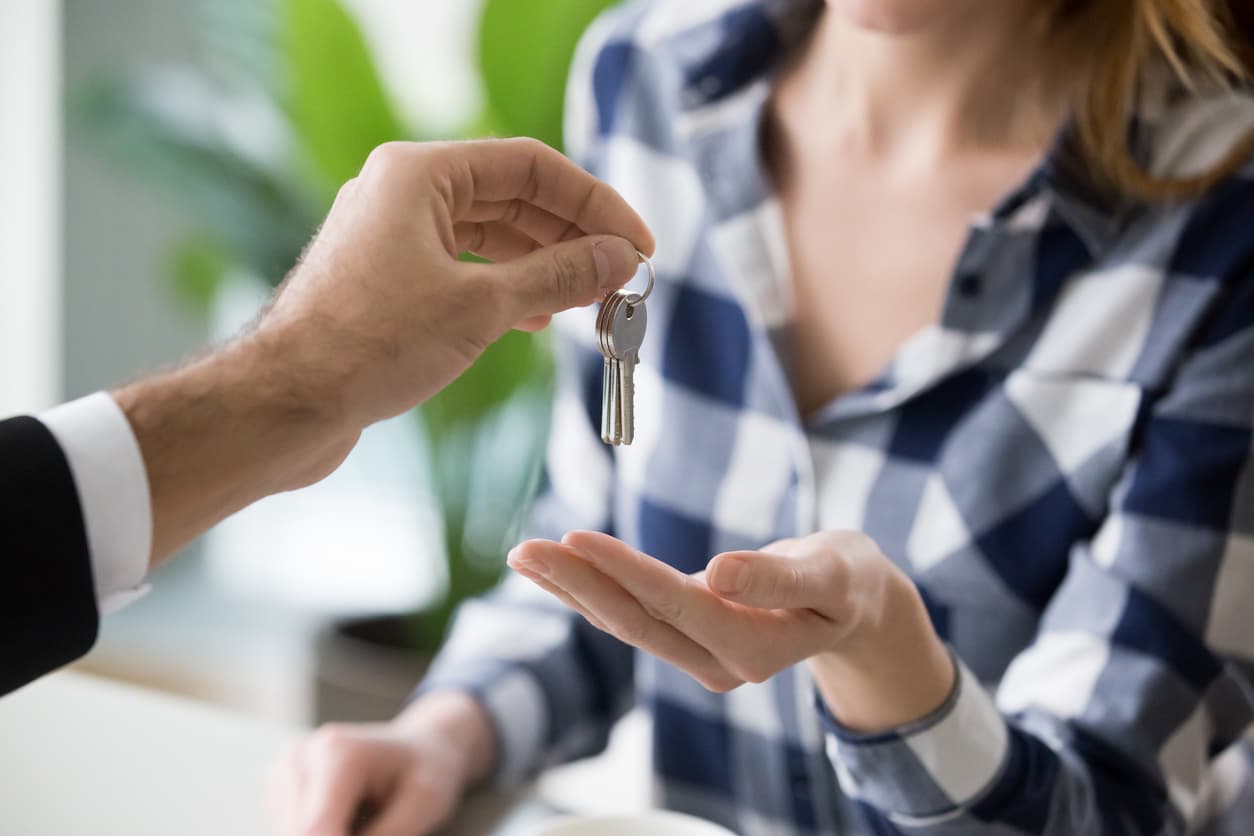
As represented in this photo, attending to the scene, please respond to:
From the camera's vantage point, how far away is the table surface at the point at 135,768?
0.79m

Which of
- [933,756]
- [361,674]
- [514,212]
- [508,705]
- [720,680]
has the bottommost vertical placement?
[361,674]

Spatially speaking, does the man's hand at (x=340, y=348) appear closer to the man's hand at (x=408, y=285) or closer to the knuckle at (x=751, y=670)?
the man's hand at (x=408, y=285)

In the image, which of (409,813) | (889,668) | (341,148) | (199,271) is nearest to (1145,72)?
(889,668)

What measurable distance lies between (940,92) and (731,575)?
1.99 feet

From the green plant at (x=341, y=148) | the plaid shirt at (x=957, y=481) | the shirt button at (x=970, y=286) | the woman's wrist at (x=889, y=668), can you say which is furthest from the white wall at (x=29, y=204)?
the woman's wrist at (x=889, y=668)

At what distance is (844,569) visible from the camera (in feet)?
2.03

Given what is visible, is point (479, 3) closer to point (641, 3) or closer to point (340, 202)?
point (641, 3)

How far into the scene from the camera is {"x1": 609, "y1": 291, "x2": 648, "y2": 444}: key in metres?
0.63

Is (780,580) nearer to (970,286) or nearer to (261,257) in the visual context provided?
(970,286)

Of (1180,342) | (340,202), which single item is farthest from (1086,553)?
(340,202)

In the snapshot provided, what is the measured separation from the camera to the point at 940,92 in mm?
1017

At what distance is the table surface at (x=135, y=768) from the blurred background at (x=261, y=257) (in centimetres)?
83

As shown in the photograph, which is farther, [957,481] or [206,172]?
[206,172]

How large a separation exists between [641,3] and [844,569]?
73 cm
